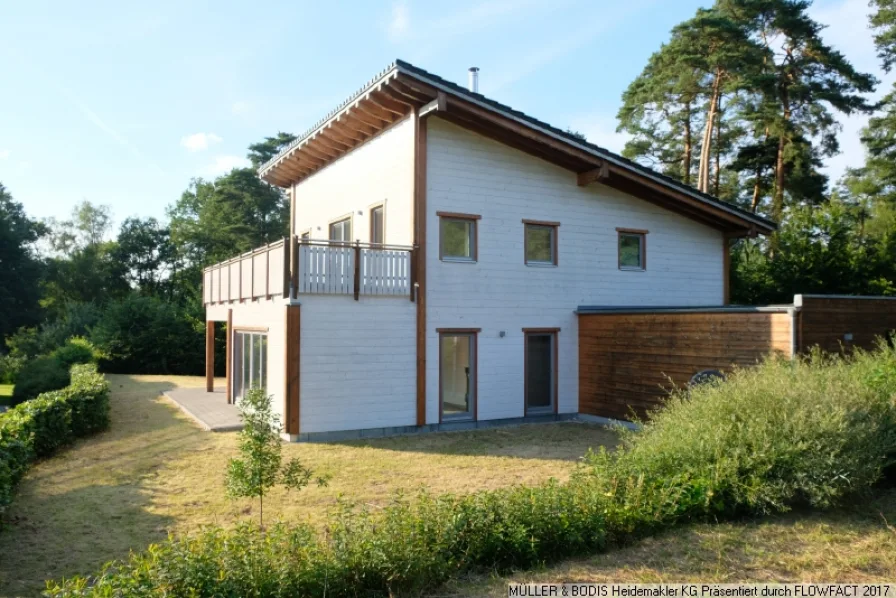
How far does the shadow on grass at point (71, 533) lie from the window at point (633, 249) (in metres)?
11.6

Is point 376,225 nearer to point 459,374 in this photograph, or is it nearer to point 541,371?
point 459,374

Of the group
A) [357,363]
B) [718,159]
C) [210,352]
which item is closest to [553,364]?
[357,363]

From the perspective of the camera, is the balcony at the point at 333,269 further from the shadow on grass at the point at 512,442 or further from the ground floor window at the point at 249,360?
the shadow on grass at the point at 512,442

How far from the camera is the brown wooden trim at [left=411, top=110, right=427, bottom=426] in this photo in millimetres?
13234

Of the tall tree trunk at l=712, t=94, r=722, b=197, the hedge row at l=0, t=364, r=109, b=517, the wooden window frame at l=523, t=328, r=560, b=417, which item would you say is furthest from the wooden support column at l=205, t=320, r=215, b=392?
the tall tree trunk at l=712, t=94, r=722, b=197

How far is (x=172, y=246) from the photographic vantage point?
172 ft

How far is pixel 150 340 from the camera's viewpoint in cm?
2756

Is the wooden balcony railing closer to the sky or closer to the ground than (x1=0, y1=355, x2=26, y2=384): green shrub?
closer to the sky

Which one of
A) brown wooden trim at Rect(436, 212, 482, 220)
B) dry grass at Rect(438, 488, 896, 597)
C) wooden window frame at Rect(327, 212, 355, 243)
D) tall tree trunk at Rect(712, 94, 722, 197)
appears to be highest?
tall tree trunk at Rect(712, 94, 722, 197)

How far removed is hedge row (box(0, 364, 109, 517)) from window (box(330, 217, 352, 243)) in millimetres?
6431

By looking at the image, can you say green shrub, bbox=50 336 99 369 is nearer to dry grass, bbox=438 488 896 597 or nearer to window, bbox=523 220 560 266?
window, bbox=523 220 560 266

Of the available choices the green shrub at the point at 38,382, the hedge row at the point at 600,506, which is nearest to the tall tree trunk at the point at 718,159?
the hedge row at the point at 600,506

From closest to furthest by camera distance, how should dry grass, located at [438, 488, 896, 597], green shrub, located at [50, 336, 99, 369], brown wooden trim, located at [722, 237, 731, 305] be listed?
dry grass, located at [438, 488, 896, 597], brown wooden trim, located at [722, 237, 731, 305], green shrub, located at [50, 336, 99, 369]

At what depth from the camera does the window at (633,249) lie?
634 inches
